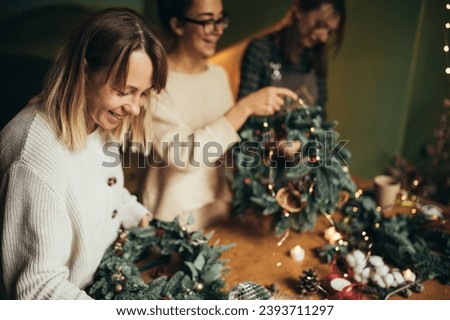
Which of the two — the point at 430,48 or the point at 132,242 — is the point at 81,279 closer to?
the point at 132,242

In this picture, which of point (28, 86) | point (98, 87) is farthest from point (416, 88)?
point (28, 86)

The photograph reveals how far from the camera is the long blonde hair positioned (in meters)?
0.83

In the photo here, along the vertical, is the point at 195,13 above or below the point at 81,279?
above

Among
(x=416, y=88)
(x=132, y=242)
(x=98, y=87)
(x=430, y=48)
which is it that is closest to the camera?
(x=98, y=87)

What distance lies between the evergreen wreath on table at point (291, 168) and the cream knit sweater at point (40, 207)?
1.53 feet

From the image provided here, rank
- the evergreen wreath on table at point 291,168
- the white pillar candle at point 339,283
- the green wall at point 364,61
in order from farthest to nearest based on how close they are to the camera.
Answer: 1. the evergreen wreath on table at point 291,168
2. the white pillar candle at point 339,283
3. the green wall at point 364,61

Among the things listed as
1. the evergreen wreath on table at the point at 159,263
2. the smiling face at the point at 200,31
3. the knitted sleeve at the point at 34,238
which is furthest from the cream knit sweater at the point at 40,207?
the smiling face at the point at 200,31

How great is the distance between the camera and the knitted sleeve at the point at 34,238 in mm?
798

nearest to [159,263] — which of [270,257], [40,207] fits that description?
[270,257]

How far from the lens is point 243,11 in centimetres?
118

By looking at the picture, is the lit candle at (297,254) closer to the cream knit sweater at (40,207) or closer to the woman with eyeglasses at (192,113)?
the woman with eyeglasses at (192,113)

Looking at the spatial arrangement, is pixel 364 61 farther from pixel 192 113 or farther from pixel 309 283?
pixel 309 283
